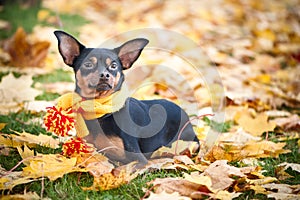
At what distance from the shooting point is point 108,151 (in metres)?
2.55

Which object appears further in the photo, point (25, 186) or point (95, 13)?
point (95, 13)

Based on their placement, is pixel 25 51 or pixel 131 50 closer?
pixel 131 50

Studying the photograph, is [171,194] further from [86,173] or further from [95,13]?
A: [95,13]

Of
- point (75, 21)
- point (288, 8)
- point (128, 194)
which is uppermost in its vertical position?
point (288, 8)

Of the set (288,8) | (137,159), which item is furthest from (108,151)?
(288,8)

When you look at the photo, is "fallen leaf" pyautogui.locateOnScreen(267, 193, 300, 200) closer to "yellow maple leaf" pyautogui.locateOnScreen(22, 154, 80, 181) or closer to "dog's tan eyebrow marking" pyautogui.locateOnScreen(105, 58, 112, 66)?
"yellow maple leaf" pyautogui.locateOnScreen(22, 154, 80, 181)

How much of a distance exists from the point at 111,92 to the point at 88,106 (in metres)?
0.15

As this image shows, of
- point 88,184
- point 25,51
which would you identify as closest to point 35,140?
point 88,184

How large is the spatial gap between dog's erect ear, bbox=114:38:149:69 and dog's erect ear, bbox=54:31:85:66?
221 millimetres

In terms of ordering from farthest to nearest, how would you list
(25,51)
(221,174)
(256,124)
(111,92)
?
(25,51) → (256,124) → (111,92) → (221,174)

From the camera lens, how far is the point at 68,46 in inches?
102

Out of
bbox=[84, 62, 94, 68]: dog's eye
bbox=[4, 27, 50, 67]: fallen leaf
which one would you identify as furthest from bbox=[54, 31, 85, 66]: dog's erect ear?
bbox=[4, 27, 50, 67]: fallen leaf

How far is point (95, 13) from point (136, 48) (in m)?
5.42

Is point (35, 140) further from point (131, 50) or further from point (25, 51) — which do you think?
point (25, 51)
